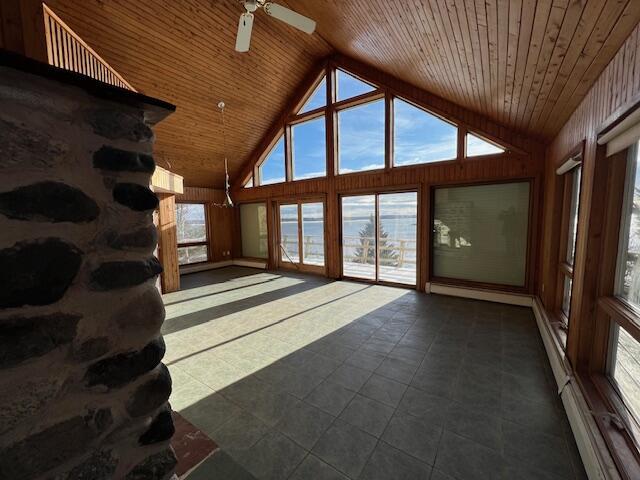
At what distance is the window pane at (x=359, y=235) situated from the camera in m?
5.82

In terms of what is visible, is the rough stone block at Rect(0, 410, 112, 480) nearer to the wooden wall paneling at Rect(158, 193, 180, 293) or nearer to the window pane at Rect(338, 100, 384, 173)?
the wooden wall paneling at Rect(158, 193, 180, 293)

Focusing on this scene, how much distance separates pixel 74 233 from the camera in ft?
2.13

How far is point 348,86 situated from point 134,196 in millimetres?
6082

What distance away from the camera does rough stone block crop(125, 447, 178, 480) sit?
0.80 m

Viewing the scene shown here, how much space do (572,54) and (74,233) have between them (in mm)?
3028

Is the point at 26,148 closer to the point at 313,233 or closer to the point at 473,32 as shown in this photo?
the point at 473,32

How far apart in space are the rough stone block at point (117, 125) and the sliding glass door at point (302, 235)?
567 centimetres

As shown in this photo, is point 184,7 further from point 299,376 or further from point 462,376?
point 462,376

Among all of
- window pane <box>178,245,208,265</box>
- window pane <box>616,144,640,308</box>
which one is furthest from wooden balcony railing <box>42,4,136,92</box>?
window pane <box>178,245,208,265</box>

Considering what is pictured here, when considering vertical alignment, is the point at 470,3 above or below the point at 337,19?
below

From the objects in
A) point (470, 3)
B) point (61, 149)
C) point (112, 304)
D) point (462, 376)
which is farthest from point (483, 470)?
point (470, 3)

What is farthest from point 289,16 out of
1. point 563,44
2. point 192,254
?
point 192,254

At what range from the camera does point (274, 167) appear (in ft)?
24.1

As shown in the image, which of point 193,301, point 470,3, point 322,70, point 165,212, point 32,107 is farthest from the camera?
point 322,70
